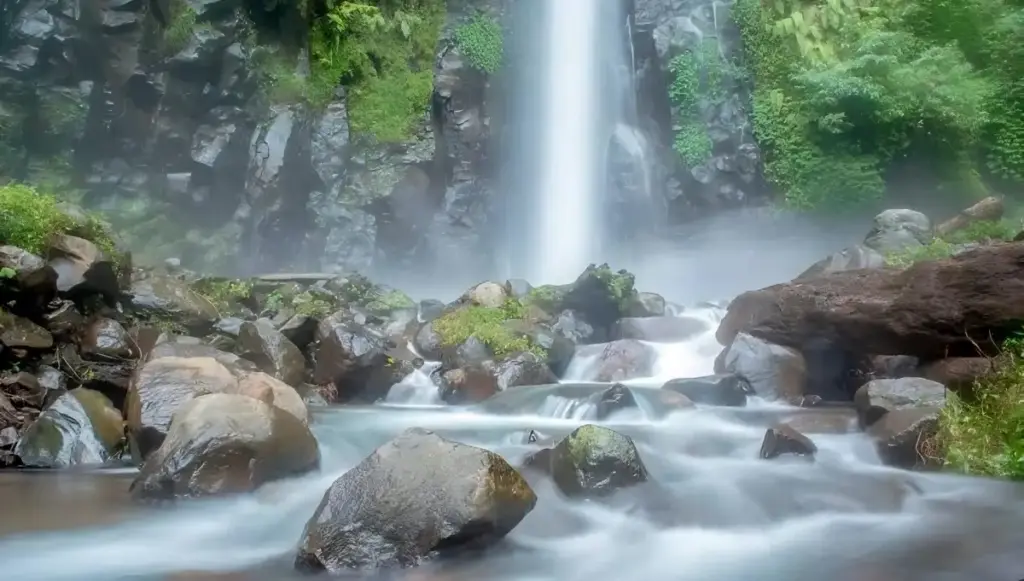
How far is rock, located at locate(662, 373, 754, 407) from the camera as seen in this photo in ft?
28.7

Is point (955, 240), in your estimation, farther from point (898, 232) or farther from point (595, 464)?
point (595, 464)

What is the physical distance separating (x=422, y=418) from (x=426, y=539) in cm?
424

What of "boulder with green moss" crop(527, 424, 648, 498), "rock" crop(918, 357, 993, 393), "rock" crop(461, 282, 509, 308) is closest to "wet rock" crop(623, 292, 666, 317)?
"rock" crop(461, 282, 509, 308)

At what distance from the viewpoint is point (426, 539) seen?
14.0 ft

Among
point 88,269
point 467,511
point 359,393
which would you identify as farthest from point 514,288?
point 467,511

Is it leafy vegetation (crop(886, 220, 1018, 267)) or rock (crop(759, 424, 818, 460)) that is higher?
leafy vegetation (crop(886, 220, 1018, 267))

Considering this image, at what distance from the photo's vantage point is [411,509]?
4340 millimetres

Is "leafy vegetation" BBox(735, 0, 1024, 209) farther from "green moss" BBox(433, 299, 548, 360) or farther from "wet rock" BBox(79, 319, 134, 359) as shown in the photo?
"wet rock" BBox(79, 319, 134, 359)

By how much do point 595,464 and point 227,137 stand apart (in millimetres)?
12905

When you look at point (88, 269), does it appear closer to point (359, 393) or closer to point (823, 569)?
point (359, 393)

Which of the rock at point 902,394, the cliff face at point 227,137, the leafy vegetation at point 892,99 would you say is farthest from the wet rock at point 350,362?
the leafy vegetation at point 892,99

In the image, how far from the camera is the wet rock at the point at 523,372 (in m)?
9.59

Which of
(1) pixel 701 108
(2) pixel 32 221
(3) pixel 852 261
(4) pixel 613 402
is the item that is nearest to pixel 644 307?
(3) pixel 852 261

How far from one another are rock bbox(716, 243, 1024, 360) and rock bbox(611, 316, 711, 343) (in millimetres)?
2081
